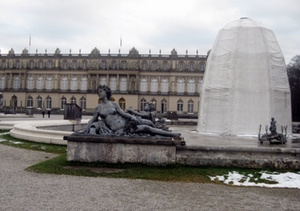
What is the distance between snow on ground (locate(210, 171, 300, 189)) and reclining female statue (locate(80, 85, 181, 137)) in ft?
6.38

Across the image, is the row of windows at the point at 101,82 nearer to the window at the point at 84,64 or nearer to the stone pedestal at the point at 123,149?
the window at the point at 84,64

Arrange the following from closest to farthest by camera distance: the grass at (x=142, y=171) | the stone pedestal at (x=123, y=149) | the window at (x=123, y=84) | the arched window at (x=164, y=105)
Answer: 1. the grass at (x=142, y=171)
2. the stone pedestal at (x=123, y=149)
3. the arched window at (x=164, y=105)
4. the window at (x=123, y=84)

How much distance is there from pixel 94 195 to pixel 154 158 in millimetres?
2876

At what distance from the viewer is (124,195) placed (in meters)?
6.02

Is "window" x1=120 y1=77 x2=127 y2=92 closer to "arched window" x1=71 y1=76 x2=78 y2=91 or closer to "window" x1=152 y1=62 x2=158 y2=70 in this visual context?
"window" x1=152 y1=62 x2=158 y2=70

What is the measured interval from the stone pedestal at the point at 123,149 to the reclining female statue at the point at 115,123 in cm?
27

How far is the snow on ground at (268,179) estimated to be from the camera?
726cm

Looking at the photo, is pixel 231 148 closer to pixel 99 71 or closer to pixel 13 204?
pixel 13 204

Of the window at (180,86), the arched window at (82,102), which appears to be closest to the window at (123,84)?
the arched window at (82,102)

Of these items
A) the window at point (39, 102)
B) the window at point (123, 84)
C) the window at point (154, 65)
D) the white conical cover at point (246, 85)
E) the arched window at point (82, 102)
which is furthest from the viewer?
the window at point (39, 102)

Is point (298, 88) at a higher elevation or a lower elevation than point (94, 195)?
higher

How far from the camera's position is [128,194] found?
240 inches

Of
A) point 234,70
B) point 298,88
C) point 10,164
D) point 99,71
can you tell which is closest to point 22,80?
point 99,71

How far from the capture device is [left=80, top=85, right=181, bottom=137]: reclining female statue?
884 centimetres
